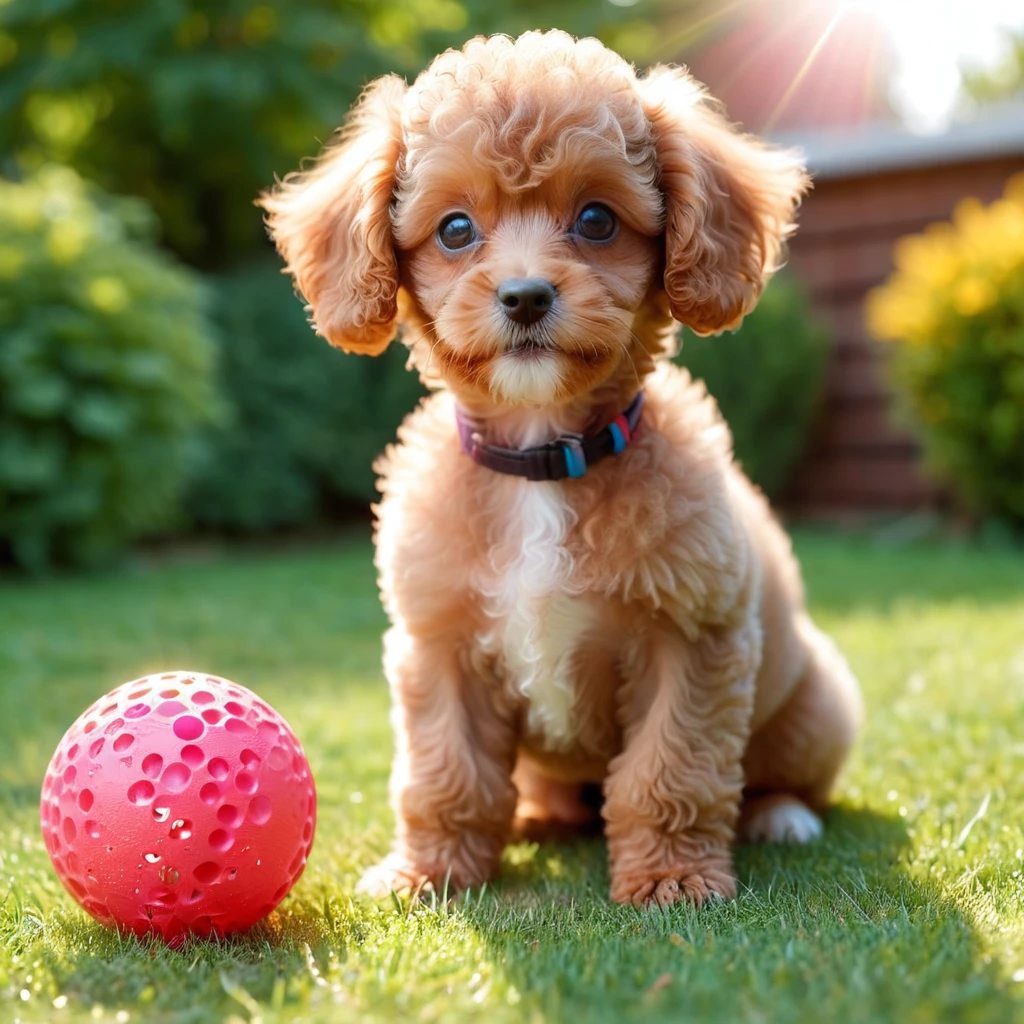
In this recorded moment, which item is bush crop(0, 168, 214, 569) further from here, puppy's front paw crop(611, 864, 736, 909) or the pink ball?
puppy's front paw crop(611, 864, 736, 909)

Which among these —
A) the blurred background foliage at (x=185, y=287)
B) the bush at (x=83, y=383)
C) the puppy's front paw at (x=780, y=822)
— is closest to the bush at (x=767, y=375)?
the blurred background foliage at (x=185, y=287)

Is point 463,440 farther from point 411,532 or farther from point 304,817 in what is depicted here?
point 304,817

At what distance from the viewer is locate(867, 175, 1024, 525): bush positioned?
34.3ft

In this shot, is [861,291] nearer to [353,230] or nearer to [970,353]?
[970,353]

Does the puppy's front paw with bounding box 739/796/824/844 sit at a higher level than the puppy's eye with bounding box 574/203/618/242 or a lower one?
lower

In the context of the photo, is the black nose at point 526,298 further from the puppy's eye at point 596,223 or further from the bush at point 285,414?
the bush at point 285,414

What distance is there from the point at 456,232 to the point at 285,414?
1007 centimetres

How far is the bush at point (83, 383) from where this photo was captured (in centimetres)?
959

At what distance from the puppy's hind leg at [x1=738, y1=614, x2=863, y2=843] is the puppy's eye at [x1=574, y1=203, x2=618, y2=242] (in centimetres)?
148

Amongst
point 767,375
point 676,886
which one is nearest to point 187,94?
point 767,375

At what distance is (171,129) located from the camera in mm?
14680

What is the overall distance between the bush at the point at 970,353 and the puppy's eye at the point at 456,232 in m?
8.23

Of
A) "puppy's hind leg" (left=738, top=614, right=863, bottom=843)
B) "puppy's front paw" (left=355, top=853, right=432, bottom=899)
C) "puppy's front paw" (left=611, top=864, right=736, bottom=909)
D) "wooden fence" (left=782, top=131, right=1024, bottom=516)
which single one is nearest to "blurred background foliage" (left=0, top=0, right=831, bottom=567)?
"wooden fence" (left=782, top=131, right=1024, bottom=516)

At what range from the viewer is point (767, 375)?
503 inches
